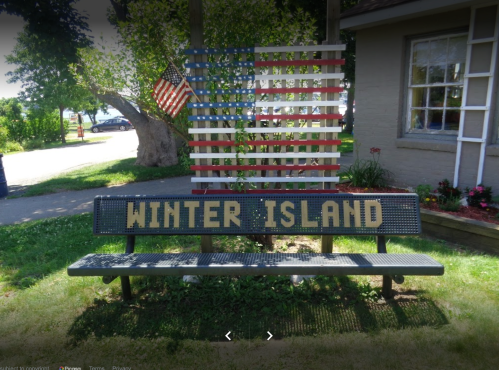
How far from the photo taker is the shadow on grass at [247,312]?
310 centimetres

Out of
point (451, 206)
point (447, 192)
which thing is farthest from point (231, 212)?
point (447, 192)

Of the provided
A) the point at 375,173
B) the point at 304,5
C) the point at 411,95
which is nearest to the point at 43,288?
the point at 375,173

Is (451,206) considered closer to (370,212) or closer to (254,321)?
(370,212)

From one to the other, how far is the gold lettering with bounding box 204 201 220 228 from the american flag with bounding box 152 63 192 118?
116 cm

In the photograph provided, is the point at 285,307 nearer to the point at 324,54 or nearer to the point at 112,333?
the point at 112,333

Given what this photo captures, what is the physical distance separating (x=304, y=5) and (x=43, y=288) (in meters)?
8.35

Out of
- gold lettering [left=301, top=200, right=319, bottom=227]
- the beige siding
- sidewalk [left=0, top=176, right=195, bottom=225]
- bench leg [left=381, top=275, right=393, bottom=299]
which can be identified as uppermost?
the beige siding

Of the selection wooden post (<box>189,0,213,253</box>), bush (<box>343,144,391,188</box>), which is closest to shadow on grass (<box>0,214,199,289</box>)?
wooden post (<box>189,0,213,253</box>)

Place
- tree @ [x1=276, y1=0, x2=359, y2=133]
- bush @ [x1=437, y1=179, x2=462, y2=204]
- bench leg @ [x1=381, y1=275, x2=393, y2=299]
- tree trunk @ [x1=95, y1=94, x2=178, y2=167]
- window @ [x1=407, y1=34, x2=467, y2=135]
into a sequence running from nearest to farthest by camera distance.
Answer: bench leg @ [x1=381, y1=275, x2=393, y2=299] → bush @ [x1=437, y1=179, x2=462, y2=204] → window @ [x1=407, y1=34, x2=467, y2=135] → tree @ [x1=276, y1=0, x2=359, y2=133] → tree trunk @ [x1=95, y1=94, x2=178, y2=167]

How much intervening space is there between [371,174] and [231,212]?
3.88 metres

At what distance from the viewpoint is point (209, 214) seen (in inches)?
147

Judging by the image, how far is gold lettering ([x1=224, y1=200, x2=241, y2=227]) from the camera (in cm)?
372

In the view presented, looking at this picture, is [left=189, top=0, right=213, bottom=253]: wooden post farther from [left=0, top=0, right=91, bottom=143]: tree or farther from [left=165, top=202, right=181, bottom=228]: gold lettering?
[left=0, top=0, right=91, bottom=143]: tree

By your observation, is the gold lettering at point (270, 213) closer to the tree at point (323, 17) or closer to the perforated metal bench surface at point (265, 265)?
the perforated metal bench surface at point (265, 265)
